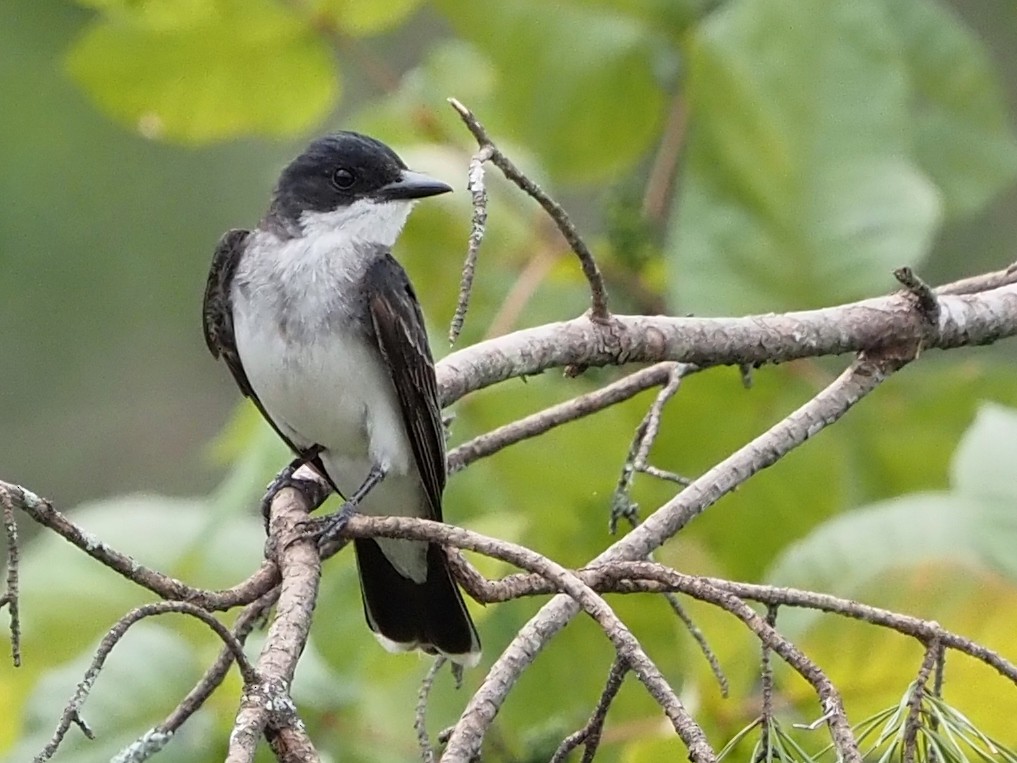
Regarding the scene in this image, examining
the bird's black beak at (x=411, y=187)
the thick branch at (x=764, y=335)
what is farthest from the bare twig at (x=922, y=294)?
the bird's black beak at (x=411, y=187)

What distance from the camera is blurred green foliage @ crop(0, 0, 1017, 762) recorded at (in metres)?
3.16

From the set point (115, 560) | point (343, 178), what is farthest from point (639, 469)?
point (343, 178)

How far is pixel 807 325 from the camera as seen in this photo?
2.76m

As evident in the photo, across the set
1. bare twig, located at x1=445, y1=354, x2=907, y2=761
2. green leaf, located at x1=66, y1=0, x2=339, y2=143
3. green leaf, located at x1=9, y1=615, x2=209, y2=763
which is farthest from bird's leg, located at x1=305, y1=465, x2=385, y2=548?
green leaf, located at x1=66, y1=0, x2=339, y2=143

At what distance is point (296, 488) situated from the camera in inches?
126

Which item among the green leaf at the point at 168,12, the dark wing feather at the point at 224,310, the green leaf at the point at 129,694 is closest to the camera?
the green leaf at the point at 129,694

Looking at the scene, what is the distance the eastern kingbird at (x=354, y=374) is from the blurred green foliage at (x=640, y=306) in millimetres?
97

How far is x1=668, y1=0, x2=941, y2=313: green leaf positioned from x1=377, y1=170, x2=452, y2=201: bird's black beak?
644 millimetres

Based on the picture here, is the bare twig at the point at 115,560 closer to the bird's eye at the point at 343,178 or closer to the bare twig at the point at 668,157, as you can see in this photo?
the bird's eye at the point at 343,178

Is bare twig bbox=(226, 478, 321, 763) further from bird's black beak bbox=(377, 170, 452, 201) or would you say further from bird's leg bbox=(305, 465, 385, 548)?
bird's black beak bbox=(377, 170, 452, 201)

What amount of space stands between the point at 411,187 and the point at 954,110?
6.03ft

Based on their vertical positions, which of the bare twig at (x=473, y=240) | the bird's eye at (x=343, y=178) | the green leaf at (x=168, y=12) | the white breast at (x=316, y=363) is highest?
the green leaf at (x=168, y=12)

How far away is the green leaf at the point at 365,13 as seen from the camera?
13.9ft

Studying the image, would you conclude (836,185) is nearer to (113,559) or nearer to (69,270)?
(113,559)
